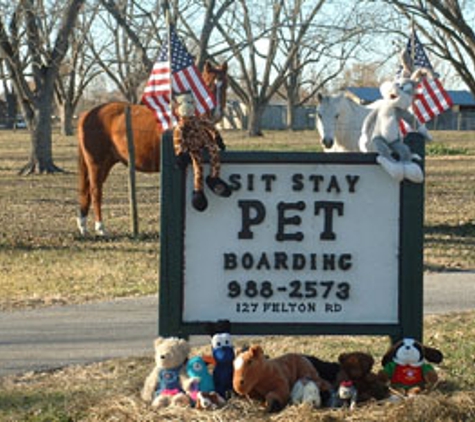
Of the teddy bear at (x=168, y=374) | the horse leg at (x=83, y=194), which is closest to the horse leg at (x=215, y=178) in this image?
the teddy bear at (x=168, y=374)

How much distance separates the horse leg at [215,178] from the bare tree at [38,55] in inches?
791

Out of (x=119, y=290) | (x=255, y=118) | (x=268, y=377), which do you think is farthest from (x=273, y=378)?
(x=255, y=118)

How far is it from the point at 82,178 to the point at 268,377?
32.9 feet

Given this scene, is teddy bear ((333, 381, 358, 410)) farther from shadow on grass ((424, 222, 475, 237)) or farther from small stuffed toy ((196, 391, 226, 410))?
shadow on grass ((424, 222, 475, 237))

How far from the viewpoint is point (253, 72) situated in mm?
65438

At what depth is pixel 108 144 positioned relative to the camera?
15.7 m

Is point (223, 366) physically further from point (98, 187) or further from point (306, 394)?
point (98, 187)

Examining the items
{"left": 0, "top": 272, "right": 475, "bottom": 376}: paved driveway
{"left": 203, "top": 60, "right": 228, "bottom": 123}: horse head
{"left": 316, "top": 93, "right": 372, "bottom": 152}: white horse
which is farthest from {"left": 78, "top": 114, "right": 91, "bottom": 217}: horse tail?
{"left": 0, "top": 272, "right": 475, "bottom": 376}: paved driveway

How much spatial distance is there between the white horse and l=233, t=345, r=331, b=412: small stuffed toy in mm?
6988

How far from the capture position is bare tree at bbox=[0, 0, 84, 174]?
26.8 meters

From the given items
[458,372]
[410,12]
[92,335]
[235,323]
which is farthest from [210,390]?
[410,12]

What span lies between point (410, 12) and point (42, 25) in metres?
12.0

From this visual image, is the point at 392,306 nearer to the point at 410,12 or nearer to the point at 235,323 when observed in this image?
the point at 235,323

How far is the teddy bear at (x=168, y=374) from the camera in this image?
243 inches
